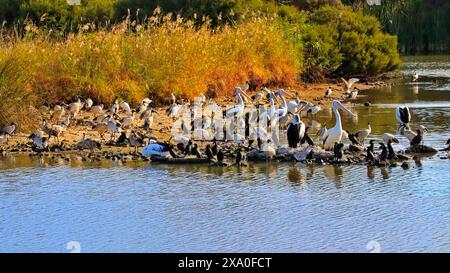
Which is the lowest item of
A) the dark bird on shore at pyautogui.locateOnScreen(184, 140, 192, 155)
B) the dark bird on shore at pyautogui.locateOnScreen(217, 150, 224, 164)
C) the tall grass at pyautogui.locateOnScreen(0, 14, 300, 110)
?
the dark bird on shore at pyautogui.locateOnScreen(217, 150, 224, 164)

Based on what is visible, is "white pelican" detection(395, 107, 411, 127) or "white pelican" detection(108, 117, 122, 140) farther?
"white pelican" detection(395, 107, 411, 127)

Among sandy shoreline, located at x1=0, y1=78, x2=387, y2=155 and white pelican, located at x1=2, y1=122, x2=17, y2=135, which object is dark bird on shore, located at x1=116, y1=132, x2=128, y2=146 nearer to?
sandy shoreline, located at x1=0, y1=78, x2=387, y2=155

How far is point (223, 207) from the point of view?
11.5m

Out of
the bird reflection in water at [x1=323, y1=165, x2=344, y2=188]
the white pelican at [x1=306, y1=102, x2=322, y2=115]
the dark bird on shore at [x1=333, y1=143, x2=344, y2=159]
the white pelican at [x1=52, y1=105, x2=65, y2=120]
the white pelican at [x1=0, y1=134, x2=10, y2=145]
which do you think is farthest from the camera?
the white pelican at [x1=306, y1=102, x2=322, y2=115]

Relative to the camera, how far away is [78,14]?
3462 centimetres

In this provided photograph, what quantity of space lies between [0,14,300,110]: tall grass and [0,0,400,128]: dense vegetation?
0.07 feet

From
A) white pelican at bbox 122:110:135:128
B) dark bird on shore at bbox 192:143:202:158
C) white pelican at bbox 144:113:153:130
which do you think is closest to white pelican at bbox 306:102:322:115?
white pelican at bbox 144:113:153:130

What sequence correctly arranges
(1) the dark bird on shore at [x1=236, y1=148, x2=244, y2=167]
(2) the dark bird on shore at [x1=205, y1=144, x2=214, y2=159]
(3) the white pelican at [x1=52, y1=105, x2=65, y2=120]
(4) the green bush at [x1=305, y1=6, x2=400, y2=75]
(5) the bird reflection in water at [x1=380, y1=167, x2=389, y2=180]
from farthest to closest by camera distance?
1. (4) the green bush at [x1=305, y1=6, x2=400, y2=75]
2. (3) the white pelican at [x1=52, y1=105, x2=65, y2=120]
3. (2) the dark bird on shore at [x1=205, y1=144, x2=214, y2=159]
4. (1) the dark bird on shore at [x1=236, y1=148, x2=244, y2=167]
5. (5) the bird reflection in water at [x1=380, y1=167, x2=389, y2=180]

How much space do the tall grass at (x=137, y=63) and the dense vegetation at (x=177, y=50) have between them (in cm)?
2

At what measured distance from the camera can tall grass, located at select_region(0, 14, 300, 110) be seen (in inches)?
795
